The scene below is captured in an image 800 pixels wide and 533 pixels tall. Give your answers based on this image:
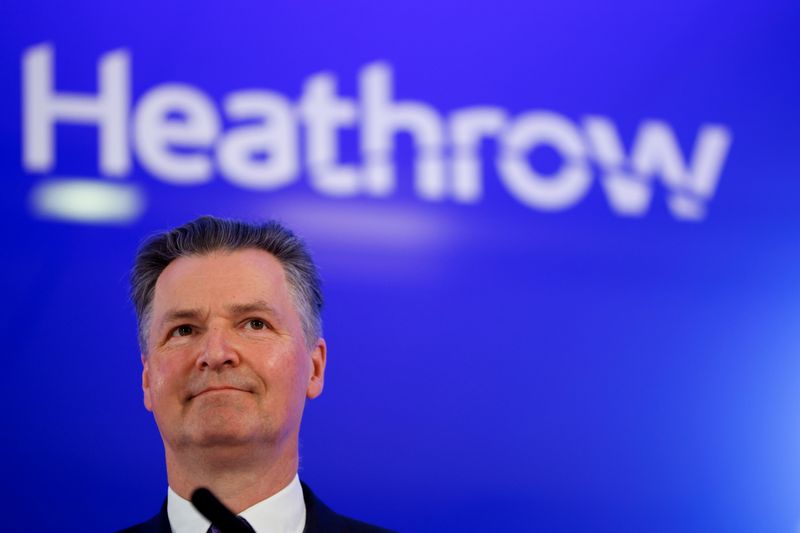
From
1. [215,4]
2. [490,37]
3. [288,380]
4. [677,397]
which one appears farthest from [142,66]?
[677,397]

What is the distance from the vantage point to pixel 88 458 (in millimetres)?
2330

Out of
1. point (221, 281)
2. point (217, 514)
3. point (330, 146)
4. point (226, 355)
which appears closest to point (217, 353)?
point (226, 355)

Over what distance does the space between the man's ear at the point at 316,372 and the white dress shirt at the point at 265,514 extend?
0.45 feet

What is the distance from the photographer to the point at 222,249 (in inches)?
61.0

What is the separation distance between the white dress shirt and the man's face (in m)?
0.07

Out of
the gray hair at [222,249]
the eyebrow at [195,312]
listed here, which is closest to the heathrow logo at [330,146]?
the gray hair at [222,249]

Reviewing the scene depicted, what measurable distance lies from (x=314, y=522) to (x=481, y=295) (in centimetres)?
123

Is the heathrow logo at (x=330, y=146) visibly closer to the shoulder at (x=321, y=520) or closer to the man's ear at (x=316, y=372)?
the man's ear at (x=316, y=372)

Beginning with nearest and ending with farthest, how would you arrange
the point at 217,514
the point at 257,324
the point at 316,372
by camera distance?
the point at 217,514 < the point at 257,324 < the point at 316,372

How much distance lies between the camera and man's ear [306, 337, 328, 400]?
1572 mm

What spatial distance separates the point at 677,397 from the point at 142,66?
61.2 inches

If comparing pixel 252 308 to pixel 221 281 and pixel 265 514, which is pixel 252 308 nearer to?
pixel 221 281

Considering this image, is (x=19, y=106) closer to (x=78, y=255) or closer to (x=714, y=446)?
(x=78, y=255)

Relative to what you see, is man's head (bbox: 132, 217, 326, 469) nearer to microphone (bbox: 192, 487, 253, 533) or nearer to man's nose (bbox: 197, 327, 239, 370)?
man's nose (bbox: 197, 327, 239, 370)
